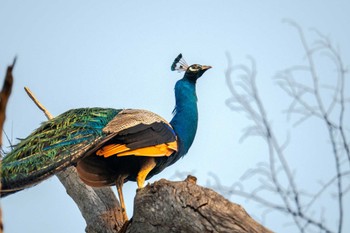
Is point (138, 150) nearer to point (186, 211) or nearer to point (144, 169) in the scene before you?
point (144, 169)

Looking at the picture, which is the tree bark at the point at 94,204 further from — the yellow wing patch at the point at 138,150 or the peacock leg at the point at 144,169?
the yellow wing patch at the point at 138,150

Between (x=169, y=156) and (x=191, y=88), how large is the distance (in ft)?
4.77

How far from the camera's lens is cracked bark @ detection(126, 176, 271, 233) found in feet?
12.3

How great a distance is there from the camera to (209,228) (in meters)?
3.79

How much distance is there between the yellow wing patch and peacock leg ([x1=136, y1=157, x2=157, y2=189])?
0.43 ft

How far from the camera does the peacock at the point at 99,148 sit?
17.4 ft

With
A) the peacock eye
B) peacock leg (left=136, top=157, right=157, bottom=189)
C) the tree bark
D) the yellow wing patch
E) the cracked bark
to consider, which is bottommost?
the tree bark

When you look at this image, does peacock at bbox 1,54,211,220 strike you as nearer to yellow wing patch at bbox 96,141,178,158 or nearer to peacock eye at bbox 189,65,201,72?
yellow wing patch at bbox 96,141,178,158

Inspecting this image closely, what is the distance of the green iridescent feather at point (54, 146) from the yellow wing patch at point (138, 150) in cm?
14

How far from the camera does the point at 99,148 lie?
5848mm

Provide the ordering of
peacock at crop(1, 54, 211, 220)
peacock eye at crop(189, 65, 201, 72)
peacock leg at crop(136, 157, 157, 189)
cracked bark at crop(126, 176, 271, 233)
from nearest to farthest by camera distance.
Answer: cracked bark at crop(126, 176, 271, 233) → peacock at crop(1, 54, 211, 220) → peacock leg at crop(136, 157, 157, 189) → peacock eye at crop(189, 65, 201, 72)

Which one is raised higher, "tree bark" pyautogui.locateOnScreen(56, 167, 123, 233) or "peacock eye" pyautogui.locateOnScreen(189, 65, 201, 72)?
"peacock eye" pyautogui.locateOnScreen(189, 65, 201, 72)

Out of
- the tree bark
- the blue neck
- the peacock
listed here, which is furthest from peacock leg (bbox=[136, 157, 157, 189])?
the blue neck

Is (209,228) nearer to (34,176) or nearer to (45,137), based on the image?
(34,176)
